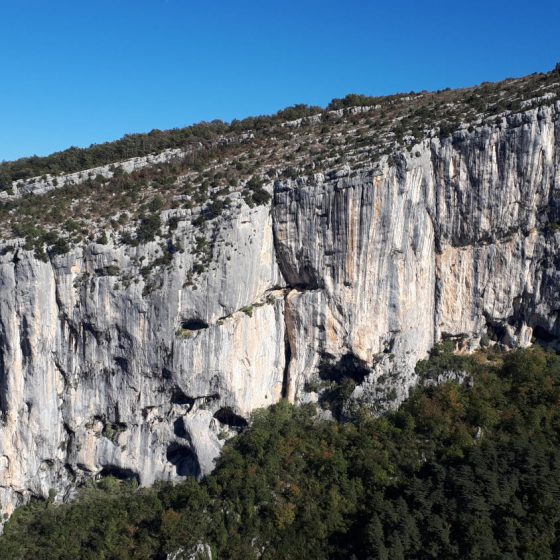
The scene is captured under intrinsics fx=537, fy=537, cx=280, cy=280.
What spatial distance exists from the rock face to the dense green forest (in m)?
2.00

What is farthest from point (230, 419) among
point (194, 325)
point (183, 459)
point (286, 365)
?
point (194, 325)

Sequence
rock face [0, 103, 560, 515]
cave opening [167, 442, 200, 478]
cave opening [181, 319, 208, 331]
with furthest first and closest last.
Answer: cave opening [167, 442, 200, 478]
cave opening [181, 319, 208, 331]
rock face [0, 103, 560, 515]

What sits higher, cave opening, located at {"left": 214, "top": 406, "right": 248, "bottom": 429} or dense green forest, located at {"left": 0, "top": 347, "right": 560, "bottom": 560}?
cave opening, located at {"left": 214, "top": 406, "right": 248, "bottom": 429}

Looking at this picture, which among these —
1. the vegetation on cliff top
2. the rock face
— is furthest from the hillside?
the vegetation on cliff top

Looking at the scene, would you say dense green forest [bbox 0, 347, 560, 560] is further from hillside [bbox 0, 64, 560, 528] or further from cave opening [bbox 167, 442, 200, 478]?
hillside [bbox 0, 64, 560, 528]

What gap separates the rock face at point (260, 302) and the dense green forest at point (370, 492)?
6.57ft

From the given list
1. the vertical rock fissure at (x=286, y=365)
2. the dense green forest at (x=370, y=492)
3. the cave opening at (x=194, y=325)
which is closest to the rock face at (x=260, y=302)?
the cave opening at (x=194, y=325)

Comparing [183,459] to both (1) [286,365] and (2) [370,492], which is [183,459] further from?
(2) [370,492]

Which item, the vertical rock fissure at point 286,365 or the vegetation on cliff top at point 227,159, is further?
the vertical rock fissure at point 286,365

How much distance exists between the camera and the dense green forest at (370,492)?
2388cm

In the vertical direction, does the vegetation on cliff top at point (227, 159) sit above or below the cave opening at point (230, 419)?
above

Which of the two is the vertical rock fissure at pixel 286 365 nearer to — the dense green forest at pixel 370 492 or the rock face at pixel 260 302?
the rock face at pixel 260 302

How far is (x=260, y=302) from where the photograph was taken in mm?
32469

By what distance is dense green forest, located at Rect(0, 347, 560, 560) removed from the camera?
23.9 metres
